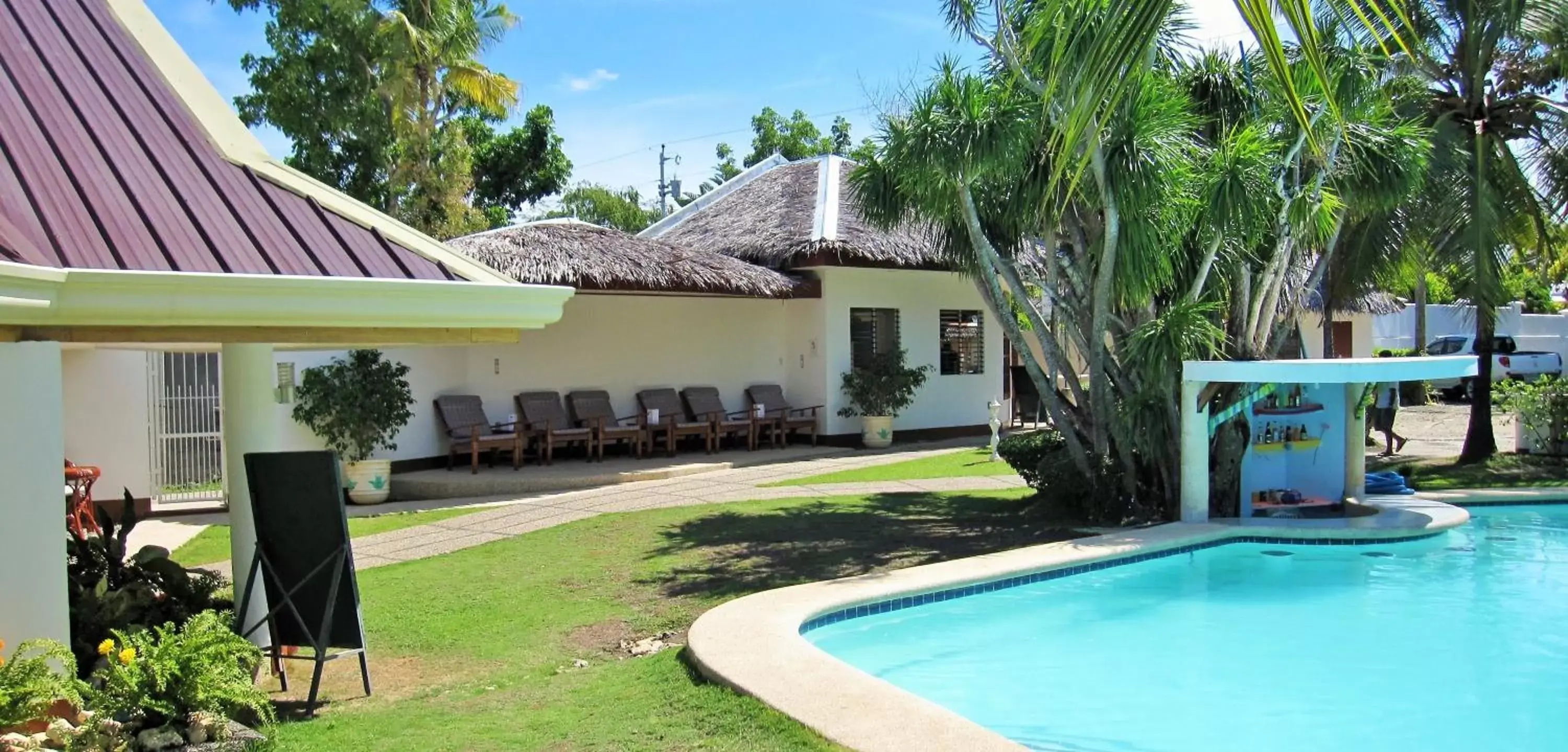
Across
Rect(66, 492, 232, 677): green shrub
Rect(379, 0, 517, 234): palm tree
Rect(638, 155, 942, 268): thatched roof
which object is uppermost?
Rect(379, 0, 517, 234): palm tree

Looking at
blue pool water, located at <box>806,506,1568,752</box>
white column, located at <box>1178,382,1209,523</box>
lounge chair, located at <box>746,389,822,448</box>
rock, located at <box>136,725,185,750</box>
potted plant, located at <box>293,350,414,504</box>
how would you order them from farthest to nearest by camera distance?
lounge chair, located at <box>746,389,822,448</box>, potted plant, located at <box>293,350,414,504</box>, white column, located at <box>1178,382,1209,523</box>, blue pool water, located at <box>806,506,1568,752</box>, rock, located at <box>136,725,185,750</box>

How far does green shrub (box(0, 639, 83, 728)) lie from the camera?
388 centimetres

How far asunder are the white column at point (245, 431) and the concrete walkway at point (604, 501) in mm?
3016

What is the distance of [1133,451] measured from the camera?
35.8 ft

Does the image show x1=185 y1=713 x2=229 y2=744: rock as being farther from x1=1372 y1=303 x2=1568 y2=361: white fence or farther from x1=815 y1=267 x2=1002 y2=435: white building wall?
x1=1372 y1=303 x2=1568 y2=361: white fence

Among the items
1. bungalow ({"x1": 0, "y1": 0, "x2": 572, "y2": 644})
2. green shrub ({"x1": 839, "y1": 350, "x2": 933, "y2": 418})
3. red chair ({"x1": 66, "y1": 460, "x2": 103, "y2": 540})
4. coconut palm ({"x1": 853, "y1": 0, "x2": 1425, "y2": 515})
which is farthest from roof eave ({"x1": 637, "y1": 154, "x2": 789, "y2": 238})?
bungalow ({"x1": 0, "y1": 0, "x2": 572, "y2": 644})

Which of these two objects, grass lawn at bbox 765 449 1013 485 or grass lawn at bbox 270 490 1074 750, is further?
grass lawn at bbox 765 449 1013 485

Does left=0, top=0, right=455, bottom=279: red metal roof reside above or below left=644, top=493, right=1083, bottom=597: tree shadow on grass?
above

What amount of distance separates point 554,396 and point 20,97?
38.3ft

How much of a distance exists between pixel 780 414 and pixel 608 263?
4.00 meters

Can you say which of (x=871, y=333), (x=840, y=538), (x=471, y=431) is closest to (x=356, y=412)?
(x=471, y=431)

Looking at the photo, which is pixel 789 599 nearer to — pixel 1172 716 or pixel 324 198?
pixel 1172 716

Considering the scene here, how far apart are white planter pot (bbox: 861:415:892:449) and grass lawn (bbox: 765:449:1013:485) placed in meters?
1.42

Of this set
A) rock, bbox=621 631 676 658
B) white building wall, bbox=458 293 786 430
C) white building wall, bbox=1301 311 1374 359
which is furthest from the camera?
white building wall, bbox=1301 311 1374 359
